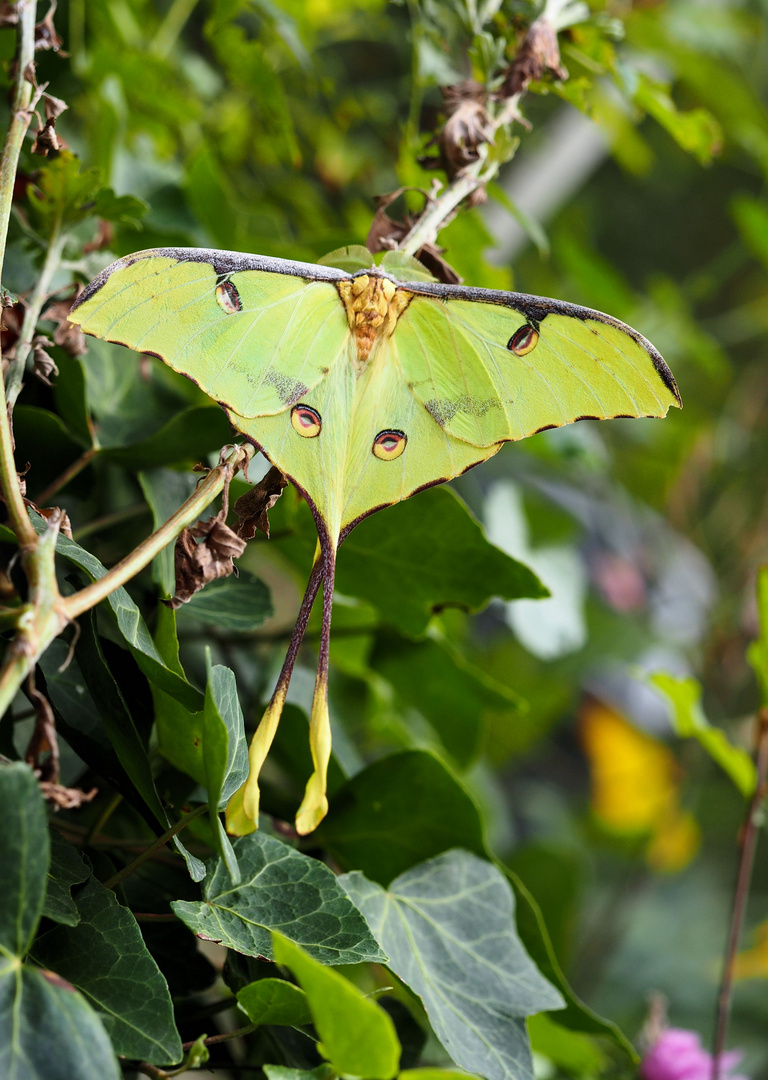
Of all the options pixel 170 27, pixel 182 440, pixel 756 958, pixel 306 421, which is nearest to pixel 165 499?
pixel 182 440

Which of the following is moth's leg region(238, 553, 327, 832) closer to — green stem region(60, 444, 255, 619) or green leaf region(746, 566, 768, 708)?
green stem region(60, 444, 255, 619)

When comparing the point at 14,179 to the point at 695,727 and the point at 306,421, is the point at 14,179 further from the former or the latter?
the point at 695,727

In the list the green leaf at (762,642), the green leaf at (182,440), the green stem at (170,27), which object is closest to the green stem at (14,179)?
the green leaf at (182,440)

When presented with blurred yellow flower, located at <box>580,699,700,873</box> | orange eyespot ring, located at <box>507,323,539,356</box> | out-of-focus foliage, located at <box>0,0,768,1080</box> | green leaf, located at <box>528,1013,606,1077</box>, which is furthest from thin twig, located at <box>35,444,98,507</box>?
blurred yellow flower, located at <box>580,699,700,873</box>

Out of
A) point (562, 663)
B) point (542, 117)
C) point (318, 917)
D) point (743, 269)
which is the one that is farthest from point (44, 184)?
point (743, 269)

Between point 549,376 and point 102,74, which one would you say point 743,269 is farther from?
point 549,376

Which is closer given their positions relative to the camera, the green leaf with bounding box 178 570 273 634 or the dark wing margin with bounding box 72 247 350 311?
the dark wing margin with bounding box 72 247 350 311
